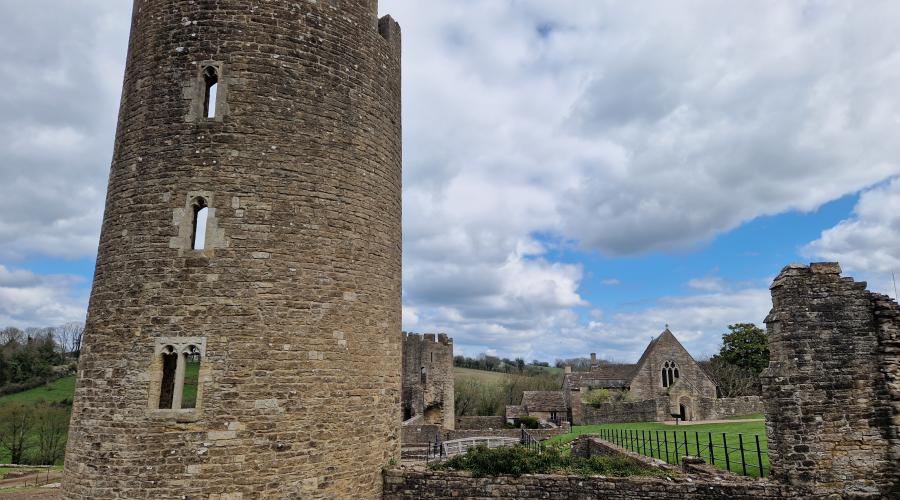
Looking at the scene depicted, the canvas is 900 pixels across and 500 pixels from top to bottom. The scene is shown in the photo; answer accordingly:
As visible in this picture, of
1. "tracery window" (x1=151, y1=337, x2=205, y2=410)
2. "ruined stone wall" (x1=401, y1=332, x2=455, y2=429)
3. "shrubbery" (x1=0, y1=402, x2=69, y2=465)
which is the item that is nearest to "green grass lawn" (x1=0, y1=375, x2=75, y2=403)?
"shrubbery" (x1=0, y1=402, x2=69, y2=465)

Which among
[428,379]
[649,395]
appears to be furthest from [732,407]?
[428,379]

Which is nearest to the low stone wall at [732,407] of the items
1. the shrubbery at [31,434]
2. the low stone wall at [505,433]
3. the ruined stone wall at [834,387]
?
the low stone wall at [505,433]

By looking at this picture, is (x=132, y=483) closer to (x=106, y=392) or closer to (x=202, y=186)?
(x=106, y=392)

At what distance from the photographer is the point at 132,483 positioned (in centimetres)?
835

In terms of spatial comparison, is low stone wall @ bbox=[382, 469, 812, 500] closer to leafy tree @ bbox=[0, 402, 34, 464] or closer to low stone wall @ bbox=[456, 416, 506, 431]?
low stone wall @ bbox=[456, 416, 506, 431]

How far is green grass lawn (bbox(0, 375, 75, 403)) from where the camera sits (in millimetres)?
49594

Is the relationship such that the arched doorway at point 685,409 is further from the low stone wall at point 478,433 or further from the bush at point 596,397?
the low stone wall at point 478,433

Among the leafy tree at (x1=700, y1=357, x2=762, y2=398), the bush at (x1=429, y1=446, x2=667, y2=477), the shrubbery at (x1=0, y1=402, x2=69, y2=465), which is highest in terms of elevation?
the leafy tree at (x1=700, y1=357, x2=762, y2=398)

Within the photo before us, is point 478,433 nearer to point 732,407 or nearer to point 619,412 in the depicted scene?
point 619,412

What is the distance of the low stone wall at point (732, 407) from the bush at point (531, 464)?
26.4 meters

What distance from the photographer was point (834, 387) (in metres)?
10.5

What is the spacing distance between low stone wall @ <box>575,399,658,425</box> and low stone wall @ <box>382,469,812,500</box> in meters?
25.5

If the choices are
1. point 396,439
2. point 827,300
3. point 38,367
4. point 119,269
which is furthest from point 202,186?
point 38,367

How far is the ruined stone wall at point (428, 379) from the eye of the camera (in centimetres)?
4103
